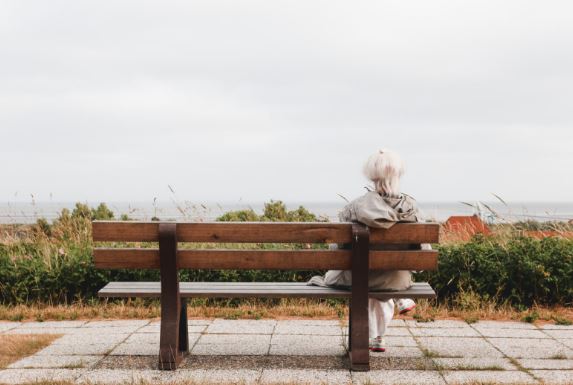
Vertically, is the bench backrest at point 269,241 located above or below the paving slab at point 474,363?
above

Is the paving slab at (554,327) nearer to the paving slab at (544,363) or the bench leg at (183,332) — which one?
the paving slab at (544,363)

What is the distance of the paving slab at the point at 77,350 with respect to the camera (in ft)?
16.0

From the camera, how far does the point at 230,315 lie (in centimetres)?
633

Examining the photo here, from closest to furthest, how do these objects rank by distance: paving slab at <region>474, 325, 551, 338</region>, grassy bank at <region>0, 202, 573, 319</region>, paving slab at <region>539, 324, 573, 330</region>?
paving slab at <region>474, 325, 551, 338</region>, paving slab at <region>539, 324, 573, 330</region>, grassy bank at <region>0, 202, 573, 319</region>

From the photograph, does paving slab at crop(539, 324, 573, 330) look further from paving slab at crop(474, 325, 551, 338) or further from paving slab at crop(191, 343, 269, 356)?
paving slab at crop(191, 343, 269, 356)

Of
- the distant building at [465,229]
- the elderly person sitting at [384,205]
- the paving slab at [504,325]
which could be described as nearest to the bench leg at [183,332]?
the elderly person sitting at [384,205]

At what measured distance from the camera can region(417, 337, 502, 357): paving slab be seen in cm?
482

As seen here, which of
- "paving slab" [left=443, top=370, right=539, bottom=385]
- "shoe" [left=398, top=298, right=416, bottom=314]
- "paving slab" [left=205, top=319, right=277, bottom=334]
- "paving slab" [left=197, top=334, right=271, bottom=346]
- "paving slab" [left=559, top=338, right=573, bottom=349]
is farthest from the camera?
"paving slab" [left=205, top=319, right=277, bottom=334]

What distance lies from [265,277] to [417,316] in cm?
185

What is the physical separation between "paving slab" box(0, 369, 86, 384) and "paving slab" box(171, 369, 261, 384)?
0.69m

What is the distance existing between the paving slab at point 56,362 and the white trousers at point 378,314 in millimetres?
2031

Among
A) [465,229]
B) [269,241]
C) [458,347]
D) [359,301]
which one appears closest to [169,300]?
[269,241]

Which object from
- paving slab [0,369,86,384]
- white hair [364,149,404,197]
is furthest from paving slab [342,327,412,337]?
paving slab [0,369,86,384]

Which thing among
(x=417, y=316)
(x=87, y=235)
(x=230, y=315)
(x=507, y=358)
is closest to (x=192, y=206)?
(x=87, y=235)
